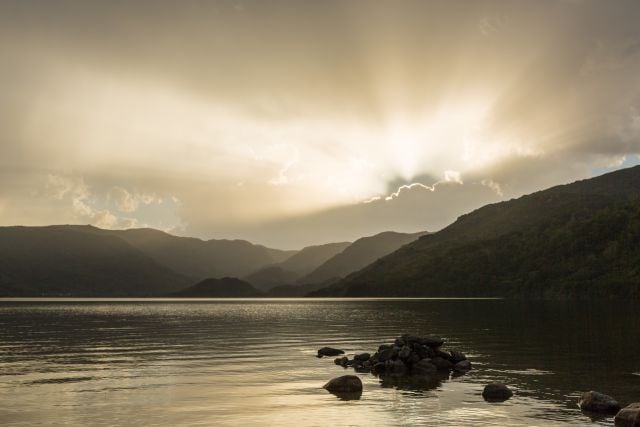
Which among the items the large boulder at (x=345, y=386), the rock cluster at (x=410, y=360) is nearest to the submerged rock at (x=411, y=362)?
the rock cluster at (x=410, y=360)

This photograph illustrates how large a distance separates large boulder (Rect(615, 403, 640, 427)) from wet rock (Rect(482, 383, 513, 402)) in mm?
8080

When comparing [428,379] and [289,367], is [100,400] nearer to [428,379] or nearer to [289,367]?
[289,367]

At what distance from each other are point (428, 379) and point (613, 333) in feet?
175

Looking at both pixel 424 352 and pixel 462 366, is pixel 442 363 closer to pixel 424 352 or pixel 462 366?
pixel 462 366

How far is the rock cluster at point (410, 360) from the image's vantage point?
50.9m

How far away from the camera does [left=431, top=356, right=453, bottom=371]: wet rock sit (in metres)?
51.6

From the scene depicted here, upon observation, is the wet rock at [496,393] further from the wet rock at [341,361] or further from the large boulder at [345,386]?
the wet rock at [341,361]

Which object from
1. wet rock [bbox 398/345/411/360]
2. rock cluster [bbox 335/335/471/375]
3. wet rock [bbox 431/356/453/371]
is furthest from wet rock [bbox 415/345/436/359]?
wet rock [bbox 398/345/411/360]

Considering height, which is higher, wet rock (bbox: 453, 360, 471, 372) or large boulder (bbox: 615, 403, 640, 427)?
wet rock (bbox: 453, 360, 471, 372)

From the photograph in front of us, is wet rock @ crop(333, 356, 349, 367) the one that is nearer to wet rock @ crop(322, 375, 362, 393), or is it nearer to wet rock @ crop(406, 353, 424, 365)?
wet rock @ crop(406, 353, 424, 365)

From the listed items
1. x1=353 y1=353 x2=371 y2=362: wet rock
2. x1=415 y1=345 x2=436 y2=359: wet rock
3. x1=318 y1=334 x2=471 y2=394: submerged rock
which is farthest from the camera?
x1=353 y1=353 x2=371 y2=362: wet rock

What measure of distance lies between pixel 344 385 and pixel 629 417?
18259 mm

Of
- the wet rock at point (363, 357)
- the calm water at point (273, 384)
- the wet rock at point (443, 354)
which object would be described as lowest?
the calm water at point (273, 384)

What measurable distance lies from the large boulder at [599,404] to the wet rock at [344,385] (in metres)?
14.8
